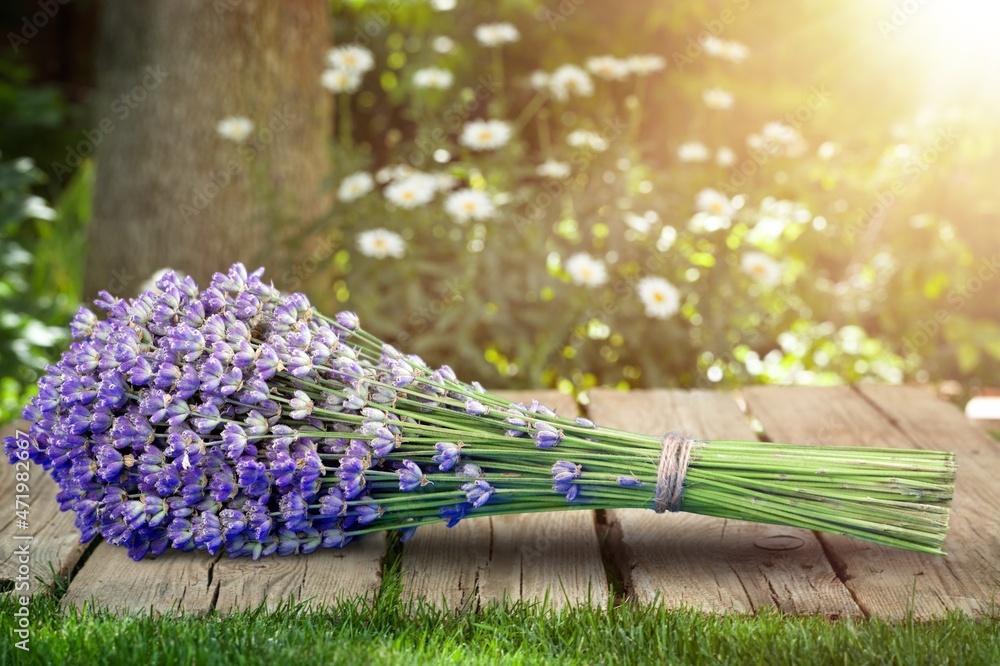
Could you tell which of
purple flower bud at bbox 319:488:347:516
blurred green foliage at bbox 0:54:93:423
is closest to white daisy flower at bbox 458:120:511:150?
blurred green foliage at bbox 0:54:93:423

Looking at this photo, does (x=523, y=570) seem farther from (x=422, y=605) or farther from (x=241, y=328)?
(x=241, y=328)

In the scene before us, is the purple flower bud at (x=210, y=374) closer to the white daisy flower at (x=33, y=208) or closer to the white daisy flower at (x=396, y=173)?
the white daisy flower at (x=396, y=173)

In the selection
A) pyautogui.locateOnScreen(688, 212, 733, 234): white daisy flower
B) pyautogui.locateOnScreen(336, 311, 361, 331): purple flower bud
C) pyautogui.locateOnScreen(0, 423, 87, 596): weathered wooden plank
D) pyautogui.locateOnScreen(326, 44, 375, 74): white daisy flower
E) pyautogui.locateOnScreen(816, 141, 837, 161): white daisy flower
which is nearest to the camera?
pyautogui.locateOnScreen(0, 423, 87, 596): weathered wooden plank

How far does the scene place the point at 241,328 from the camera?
1717 millimetres

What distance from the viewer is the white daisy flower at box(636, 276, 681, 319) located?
10.7 ft

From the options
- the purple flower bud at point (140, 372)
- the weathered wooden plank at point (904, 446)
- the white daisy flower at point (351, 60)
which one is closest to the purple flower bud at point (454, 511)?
the purple flower bud at point (140, 372)

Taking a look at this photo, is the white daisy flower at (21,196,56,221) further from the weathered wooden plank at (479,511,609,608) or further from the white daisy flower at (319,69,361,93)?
the weathered wooden plank at (479,511,609,608)

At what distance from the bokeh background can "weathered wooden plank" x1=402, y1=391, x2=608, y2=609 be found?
136 cm

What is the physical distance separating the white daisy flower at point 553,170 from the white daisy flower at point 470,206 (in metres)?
0.23

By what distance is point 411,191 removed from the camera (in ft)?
11.0

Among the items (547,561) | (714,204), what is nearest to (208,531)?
(547,561)

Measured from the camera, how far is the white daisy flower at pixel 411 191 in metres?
3.36

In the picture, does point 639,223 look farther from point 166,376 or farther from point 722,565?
point 166,376

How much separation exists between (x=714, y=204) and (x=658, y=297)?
0.44m
